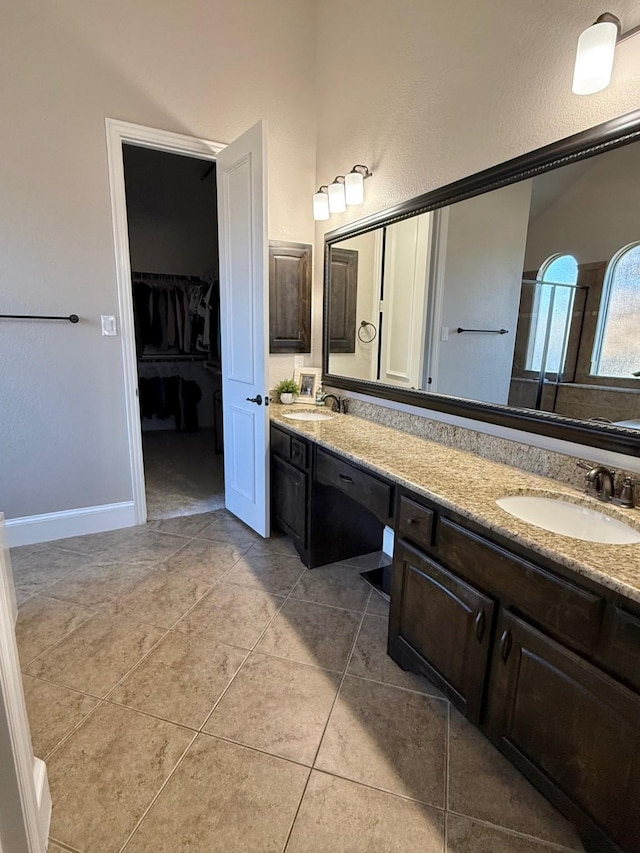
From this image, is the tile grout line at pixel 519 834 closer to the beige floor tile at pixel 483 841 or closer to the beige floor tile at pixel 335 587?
the beige floor tile at pixel 483 841

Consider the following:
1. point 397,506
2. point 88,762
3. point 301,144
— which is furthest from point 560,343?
point 301,144

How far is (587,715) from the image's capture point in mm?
1073

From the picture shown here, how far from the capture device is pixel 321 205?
2914 millimetres

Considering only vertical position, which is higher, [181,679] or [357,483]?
[357,483]

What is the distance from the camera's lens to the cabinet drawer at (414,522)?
4.98 ft

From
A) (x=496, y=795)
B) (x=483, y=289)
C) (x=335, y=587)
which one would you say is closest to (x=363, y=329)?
(x=483, y=289)

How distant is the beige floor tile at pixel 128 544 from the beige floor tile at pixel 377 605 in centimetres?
127

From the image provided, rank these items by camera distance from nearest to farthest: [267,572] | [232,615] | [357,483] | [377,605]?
[357,483]
[232,615]
[377,605]
[267,572]

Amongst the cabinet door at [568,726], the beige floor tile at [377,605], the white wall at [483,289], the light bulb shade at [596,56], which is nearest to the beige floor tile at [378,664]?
the beige floor tile at [377,605]

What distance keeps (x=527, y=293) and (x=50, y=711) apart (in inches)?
94.0

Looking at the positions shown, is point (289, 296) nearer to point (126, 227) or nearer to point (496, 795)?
point (126, 227)

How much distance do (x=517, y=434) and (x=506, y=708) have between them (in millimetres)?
981

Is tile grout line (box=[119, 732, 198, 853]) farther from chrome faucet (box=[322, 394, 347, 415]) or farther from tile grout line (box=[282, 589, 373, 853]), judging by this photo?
chrome faucet (box=[322, 394, 347, 415])

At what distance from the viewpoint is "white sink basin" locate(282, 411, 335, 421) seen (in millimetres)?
2785
